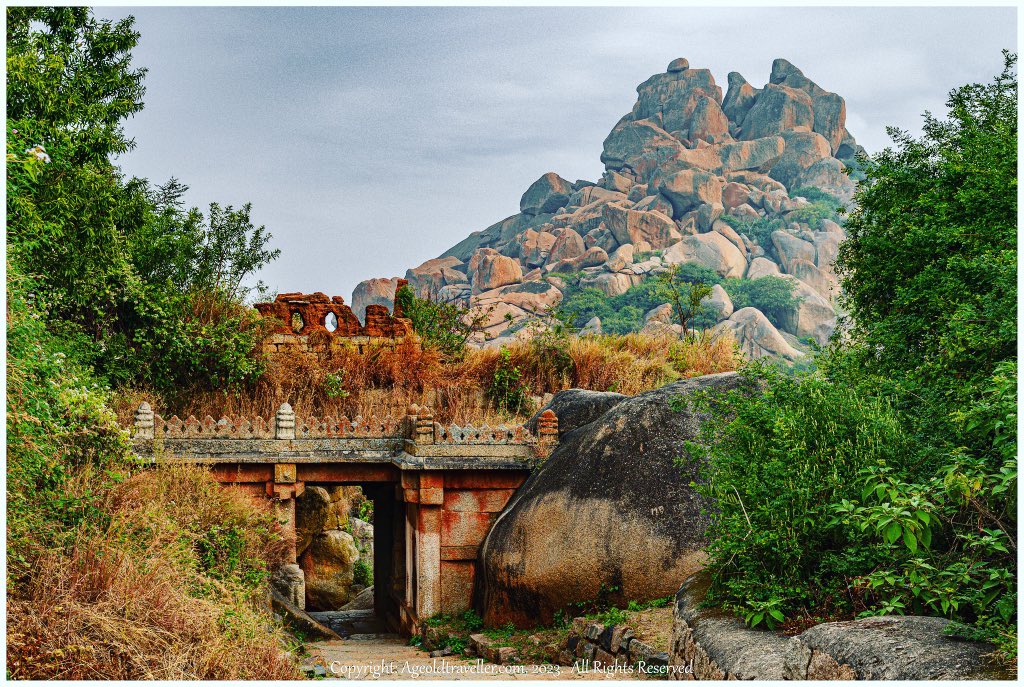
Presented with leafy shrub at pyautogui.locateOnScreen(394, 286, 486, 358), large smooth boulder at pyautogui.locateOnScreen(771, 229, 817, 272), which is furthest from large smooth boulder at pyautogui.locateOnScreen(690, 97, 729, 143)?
leafy shrub at pyautogui.locateOnScreen(394, 286, 486, 358)

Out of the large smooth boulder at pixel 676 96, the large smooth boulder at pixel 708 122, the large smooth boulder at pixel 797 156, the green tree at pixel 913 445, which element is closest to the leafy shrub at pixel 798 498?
the green tree at pixel 913 445

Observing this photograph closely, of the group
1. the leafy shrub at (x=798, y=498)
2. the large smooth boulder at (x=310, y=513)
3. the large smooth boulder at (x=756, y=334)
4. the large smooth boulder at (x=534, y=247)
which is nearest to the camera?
the leafy shrub at (x=798, y=498)

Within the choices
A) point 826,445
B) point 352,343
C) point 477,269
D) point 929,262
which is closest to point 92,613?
point 826,445

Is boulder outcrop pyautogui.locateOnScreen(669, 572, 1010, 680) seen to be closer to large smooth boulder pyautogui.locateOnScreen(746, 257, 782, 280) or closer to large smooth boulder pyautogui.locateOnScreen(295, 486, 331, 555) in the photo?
large smooth boulder pyautogui.locateOnScreen(295, 486, 331, 555)

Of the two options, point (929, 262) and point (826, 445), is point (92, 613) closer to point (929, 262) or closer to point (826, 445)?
point (826, 445)

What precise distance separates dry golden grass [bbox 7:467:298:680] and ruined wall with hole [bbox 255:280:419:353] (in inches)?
431

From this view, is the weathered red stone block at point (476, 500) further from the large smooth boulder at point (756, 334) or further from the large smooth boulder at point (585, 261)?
the large smooth boulder at point (585, 261)

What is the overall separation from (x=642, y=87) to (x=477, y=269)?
83.8 ft

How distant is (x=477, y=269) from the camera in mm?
62812

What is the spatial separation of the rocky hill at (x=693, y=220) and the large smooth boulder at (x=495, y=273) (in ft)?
0.32

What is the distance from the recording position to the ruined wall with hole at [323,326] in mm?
19312

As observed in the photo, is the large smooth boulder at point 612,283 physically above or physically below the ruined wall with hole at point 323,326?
above

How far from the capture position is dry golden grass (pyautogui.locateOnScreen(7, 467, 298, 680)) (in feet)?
19.7

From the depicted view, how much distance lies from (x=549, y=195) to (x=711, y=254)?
18.1m
